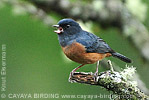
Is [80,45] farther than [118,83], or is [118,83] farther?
[80,45]

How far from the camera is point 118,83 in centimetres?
416

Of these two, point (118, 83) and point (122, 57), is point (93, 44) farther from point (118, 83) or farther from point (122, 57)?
point (118, 83)

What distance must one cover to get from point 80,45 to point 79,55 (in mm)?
156

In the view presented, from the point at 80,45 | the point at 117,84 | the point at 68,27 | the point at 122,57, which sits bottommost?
the point at 117,84

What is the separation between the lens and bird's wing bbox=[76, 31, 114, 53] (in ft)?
16.2

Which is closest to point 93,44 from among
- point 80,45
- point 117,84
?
point 80,45

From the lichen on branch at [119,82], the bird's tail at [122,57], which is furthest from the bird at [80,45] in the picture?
the lichen on branch at [119,82]

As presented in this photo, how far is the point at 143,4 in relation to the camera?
529cm

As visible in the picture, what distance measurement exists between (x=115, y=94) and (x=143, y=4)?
161cm

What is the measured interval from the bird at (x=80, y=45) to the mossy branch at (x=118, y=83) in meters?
0.54

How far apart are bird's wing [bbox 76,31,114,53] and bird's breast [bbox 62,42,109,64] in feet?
0.22

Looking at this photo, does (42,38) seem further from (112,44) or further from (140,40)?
(140,40)

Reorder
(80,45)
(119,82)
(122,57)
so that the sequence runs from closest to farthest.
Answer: (119,82) < (122,57) < (80,45)

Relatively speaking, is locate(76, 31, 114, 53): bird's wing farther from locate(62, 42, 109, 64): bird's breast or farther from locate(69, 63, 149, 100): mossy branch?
locate(69, 63, 149, 100): mossy branch
